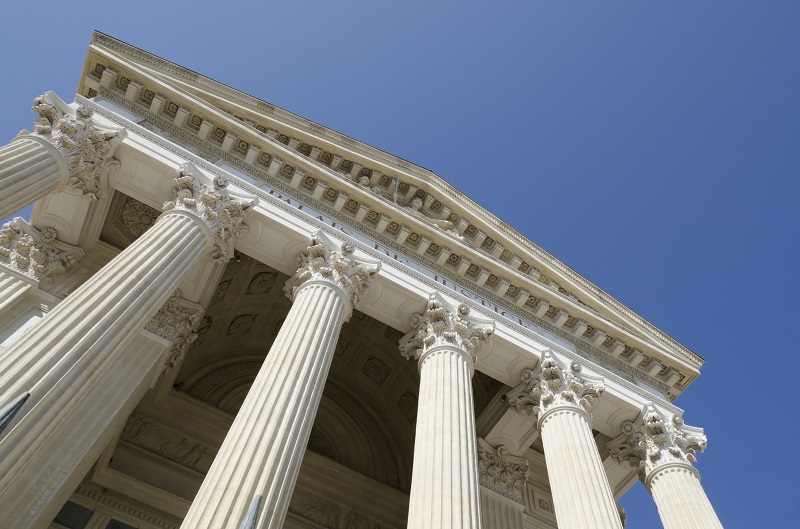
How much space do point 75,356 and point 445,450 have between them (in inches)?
262

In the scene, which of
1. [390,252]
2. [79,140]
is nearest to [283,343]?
[390,252]

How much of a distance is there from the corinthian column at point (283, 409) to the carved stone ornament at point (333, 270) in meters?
0.02

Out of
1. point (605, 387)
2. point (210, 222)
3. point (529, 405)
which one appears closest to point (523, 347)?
point (529, 405)

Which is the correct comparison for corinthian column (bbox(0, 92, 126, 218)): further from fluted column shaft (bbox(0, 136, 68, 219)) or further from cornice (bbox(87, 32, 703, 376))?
cornice (bbox(87, 32, 703, 376))

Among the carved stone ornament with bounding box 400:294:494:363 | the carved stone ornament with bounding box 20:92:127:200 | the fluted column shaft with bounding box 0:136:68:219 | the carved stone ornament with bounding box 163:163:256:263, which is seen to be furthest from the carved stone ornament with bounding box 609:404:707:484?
the fluted column shaft with bounding box 0:136:68:219

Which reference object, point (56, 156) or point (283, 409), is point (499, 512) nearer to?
point (283, 409)

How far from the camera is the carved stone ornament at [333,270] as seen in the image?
15344 mm

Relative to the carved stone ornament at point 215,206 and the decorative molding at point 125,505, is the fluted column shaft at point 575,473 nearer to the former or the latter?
the carved stone ornament at point 215,206

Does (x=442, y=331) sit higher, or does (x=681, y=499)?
(x=442, y=331)

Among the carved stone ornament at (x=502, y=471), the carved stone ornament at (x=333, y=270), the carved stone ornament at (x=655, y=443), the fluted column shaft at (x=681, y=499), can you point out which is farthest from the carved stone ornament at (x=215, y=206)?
the fluted column shaft at (x=681, y=499)

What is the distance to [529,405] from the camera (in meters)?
17.4

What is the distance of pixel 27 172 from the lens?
1286 cm

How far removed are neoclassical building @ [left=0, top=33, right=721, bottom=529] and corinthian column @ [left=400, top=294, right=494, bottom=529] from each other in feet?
0.19

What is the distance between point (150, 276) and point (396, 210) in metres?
8.53
